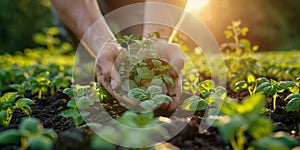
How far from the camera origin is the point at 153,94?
1816mm

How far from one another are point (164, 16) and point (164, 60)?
79 centimetres

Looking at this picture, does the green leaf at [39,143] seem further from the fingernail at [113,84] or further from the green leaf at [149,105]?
the fingernail at [113,84]

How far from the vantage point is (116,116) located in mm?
1991

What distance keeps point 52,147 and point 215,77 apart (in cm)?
239

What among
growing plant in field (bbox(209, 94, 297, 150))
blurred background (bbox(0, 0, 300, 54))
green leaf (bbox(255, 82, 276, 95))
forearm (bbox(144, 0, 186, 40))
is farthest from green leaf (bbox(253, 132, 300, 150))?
blurred background (bbox(0, 0, 300, 54))

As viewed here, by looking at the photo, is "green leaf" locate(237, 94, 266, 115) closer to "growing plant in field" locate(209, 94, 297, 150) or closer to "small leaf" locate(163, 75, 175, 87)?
"growing plant in field" locate(209, 94, 297, 150)

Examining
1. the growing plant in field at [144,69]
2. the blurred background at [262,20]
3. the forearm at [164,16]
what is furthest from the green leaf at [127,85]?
the blurred background at [262,20]

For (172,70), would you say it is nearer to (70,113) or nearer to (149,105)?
(149,105)

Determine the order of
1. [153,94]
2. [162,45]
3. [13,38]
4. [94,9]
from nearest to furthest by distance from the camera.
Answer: [153,94]
[162,45]
[94,9]
[13,38]

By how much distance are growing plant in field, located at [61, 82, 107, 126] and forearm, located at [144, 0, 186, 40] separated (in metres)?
0.78

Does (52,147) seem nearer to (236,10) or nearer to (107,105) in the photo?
(107,105)

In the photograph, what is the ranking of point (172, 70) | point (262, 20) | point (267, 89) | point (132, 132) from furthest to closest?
point (262, 20), point (172, 70), point (267, 89), point (132, 132)

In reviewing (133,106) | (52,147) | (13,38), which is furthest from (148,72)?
(13,38)

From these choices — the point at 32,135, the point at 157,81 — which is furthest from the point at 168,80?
the point at 32,135
